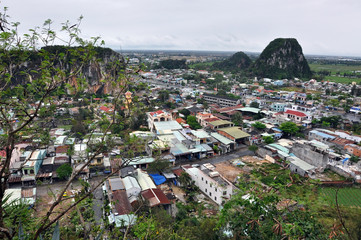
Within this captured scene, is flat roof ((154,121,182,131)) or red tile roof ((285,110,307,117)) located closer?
flat roof ((154,121,182,131))

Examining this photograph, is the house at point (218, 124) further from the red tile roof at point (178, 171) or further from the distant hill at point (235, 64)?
the distant hill at point (235, 64)

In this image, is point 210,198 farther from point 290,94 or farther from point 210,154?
point 290,94

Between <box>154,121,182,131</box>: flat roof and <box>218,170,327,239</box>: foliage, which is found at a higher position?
<box>218,170,327,239</box>: foliage

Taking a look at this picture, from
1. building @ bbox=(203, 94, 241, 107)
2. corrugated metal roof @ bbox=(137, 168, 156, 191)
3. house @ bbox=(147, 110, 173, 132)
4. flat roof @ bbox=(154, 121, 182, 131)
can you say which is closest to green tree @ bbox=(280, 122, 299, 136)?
flat roof @ bbox=(154, 121, 182, 131)

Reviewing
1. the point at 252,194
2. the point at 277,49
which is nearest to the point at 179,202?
Result: the point at 252,194

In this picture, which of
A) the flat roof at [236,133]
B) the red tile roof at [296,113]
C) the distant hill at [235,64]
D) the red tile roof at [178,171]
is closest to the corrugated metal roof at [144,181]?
the red tile roof at [178,171]

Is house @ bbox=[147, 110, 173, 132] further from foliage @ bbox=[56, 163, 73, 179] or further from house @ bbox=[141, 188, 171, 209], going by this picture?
house @ bbox=[141, 188, 171, 209]

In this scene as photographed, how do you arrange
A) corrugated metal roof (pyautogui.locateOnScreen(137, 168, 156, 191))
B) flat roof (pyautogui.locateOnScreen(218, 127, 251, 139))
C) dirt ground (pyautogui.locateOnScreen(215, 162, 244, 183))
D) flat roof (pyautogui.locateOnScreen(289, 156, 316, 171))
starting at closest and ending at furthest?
corrugated metal roof (pyautogui.locateOnScreen(137, 168, 156, 191)), dirt ground (pyautogui.locateOnScreen(215, 162, 244, 183)), flat roof (pyautogui.locateOnScreen(289, 156, 316, 171)), flat roof (pyautogui.locateOnScreen(218, 127, 251, 139))

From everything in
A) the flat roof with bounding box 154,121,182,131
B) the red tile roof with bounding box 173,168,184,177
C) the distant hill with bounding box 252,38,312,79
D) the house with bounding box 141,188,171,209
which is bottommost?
the red tile roof with bounding box 173,168,184,177
